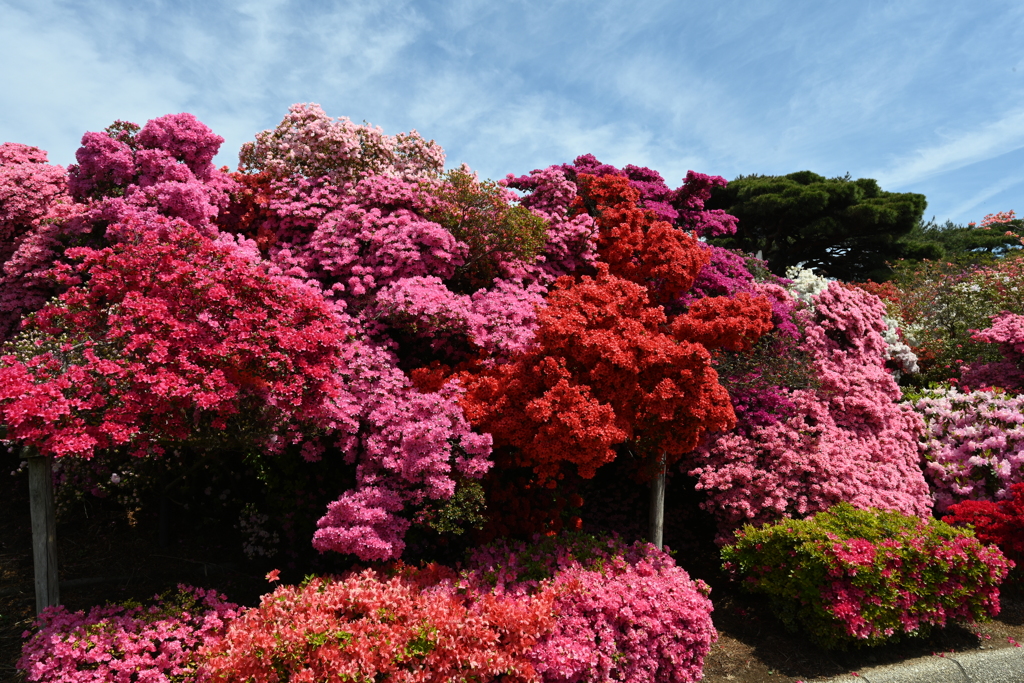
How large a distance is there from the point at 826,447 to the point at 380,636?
7243mm

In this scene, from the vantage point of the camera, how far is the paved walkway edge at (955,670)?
6840 millimetres

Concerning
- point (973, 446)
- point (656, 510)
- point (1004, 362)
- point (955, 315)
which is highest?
point (955, 315)

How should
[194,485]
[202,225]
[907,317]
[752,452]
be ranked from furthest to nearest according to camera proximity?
[907,317]
[194,485]
[202,225]
[752,452]

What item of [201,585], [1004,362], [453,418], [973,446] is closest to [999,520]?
[973,446]

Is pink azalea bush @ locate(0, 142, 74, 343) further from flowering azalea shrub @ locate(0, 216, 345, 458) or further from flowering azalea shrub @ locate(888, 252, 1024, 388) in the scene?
flowering azalea shrub @ locate(888, 252, 1024, 388)

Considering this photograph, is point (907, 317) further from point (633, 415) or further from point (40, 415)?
point (40, 415)

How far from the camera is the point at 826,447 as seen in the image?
29.7 ft

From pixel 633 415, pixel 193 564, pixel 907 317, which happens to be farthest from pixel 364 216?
pixel 907 317

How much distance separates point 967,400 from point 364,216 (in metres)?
11.8

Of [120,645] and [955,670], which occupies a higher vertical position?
[120,645]

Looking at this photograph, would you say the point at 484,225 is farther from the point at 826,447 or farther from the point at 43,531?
the point at 43,531

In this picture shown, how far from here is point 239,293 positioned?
6500mm

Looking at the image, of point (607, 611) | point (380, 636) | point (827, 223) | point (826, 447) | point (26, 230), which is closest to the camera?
point (380, 636)

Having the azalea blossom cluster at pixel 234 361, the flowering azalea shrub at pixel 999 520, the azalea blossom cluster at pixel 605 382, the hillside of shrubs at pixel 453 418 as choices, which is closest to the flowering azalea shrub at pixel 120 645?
the hillside of shrubs at pixel 453 418
